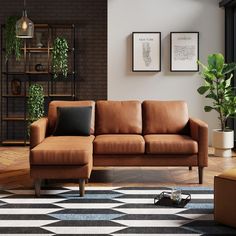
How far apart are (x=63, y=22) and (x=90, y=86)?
1015 millimetres

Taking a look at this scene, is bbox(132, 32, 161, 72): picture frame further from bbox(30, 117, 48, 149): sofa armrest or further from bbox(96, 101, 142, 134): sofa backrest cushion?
bbox(30, 117, 48, 149): sofa armrest

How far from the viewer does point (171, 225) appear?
3.10m

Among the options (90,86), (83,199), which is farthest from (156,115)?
(90,86)

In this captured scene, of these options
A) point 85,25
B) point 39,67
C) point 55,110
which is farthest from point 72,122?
point 85,25

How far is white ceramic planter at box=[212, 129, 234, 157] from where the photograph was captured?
5973mm

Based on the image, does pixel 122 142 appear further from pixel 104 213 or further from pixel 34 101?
pixel 34 101

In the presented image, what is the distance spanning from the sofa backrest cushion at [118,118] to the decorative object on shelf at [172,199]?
126 cm

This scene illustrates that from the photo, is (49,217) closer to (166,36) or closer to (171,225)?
(171,225)

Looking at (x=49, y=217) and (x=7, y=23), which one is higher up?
(x=7, y=23)

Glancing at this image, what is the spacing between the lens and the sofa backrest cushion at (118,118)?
4.91 meters

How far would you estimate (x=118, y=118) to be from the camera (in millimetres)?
4941

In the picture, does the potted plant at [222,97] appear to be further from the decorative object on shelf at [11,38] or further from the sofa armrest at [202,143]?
the decorative object on shelf at [11,38]

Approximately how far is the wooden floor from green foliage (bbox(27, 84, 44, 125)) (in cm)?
153

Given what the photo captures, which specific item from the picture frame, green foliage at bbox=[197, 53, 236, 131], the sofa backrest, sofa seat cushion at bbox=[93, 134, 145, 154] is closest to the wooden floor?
sofa seat cushion at bbox=[93, 134, 145, 154]
